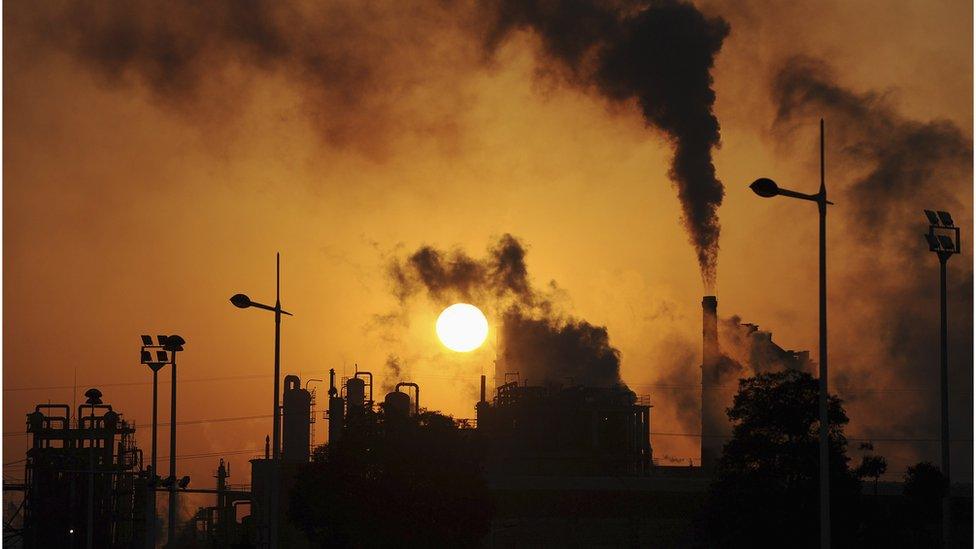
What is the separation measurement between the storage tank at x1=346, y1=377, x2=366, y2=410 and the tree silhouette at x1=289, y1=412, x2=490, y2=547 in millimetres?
38712

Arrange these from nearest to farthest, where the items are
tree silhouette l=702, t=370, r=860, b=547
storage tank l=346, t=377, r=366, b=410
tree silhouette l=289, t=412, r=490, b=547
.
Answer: tree silhouette l=702, t=370, r=860, b=547
tree silhouette l=289, t=412, r=490, b=547
storage tank l=346, t=377, r=366, b=410

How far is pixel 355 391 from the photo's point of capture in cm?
10925

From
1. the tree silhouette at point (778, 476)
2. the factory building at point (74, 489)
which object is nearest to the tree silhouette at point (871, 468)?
the tree silhouette at point (778, 476)

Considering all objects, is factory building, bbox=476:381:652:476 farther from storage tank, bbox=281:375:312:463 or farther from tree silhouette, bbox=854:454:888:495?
tree silhouette, bbox=854:454:888:495

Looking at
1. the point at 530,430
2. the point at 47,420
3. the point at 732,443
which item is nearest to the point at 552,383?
the point at 530,430

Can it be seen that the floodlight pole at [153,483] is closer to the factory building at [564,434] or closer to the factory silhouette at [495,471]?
the factory silhouette at [495,471]

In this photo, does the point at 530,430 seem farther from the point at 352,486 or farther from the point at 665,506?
the point at 352,486

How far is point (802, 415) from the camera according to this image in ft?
173

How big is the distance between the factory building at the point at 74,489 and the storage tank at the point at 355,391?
851 inches

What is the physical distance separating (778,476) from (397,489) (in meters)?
19.5

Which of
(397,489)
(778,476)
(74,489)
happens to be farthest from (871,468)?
(74,489)

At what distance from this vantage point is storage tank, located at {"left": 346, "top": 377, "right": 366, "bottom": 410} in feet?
357

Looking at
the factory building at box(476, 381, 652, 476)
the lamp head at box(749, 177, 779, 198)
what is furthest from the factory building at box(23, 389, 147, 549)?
the lamp head at box(749, 177, 779, 198)

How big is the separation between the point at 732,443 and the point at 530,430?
58388 mm
